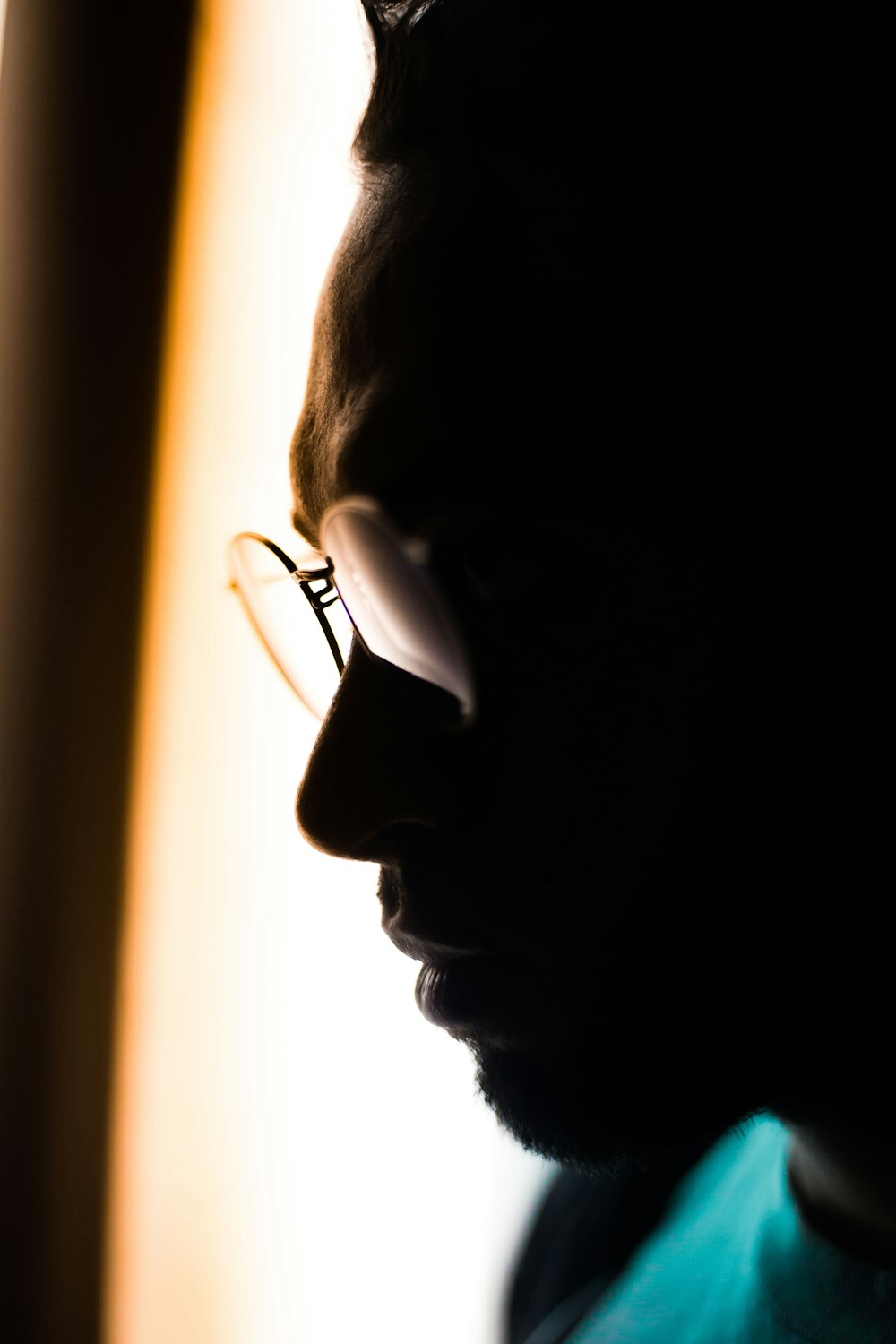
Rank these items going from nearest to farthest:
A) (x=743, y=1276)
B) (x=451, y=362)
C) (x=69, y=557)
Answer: (x=451, y=362), (x=743, y=1276), (x=69, y=557)

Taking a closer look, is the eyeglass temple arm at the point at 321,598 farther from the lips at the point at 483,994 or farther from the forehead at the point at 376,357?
the lips at the point at 483,994

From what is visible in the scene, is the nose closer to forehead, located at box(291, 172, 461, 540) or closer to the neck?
forehead, located at box(291, 172, 461, 540)

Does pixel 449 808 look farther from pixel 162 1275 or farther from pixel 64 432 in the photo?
pixel 162 1275

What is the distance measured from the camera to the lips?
20.6 inches

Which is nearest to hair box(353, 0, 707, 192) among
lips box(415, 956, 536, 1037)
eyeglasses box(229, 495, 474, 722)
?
eyeglasses box(229, 495, 474, 722)

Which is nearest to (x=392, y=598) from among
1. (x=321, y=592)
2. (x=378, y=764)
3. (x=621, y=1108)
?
(x=378, y=764)

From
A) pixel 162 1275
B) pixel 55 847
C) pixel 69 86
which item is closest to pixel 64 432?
pixel 69 86

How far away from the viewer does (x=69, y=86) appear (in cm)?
87

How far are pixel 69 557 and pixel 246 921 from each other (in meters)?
0.45

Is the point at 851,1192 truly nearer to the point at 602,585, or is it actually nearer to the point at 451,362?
the point at 602,585

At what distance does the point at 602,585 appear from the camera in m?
0.44

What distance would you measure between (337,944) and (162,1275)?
1.43ft

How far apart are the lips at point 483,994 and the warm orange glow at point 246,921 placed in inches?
17.6

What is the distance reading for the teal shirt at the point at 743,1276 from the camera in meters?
0.58
